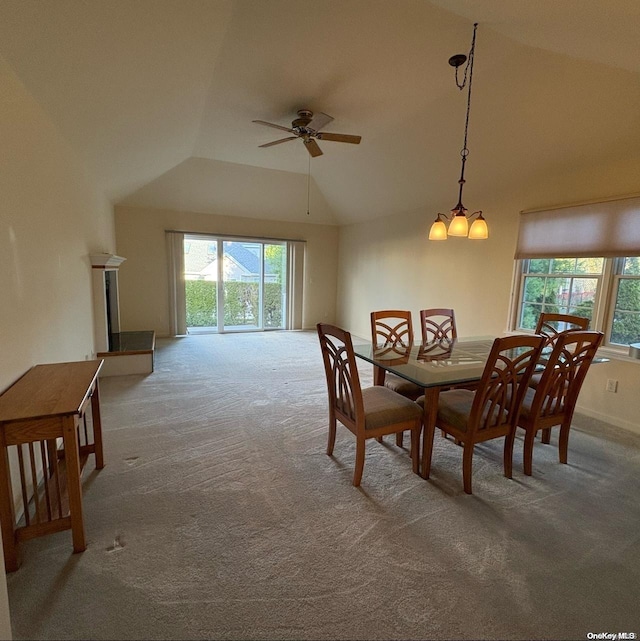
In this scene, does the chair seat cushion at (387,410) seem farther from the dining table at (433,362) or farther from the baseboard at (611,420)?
the baseboard at (611,420)

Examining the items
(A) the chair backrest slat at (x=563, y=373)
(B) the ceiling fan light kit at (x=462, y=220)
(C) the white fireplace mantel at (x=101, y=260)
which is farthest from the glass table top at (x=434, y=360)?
(C) the white fireplace mantel at (x=101, y=260)

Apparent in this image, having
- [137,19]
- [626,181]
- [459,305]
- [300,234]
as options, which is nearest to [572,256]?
[626,181]

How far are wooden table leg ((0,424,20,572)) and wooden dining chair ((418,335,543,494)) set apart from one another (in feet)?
7.08

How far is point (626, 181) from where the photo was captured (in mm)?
2977

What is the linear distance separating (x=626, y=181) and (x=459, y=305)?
2133mm

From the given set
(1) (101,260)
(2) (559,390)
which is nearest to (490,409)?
(2) (559,390)

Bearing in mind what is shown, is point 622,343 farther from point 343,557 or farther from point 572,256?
point 343,557

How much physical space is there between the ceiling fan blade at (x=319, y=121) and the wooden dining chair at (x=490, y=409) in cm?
241

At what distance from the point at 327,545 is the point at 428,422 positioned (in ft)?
3.13

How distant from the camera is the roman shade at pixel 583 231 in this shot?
293 centimetres

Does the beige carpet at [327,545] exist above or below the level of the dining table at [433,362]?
below

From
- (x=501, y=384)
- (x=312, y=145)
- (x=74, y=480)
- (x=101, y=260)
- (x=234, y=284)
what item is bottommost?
(x=74, y=480)

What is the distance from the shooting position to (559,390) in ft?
7.70

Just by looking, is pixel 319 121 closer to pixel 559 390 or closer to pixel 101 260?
pixel 101 260
